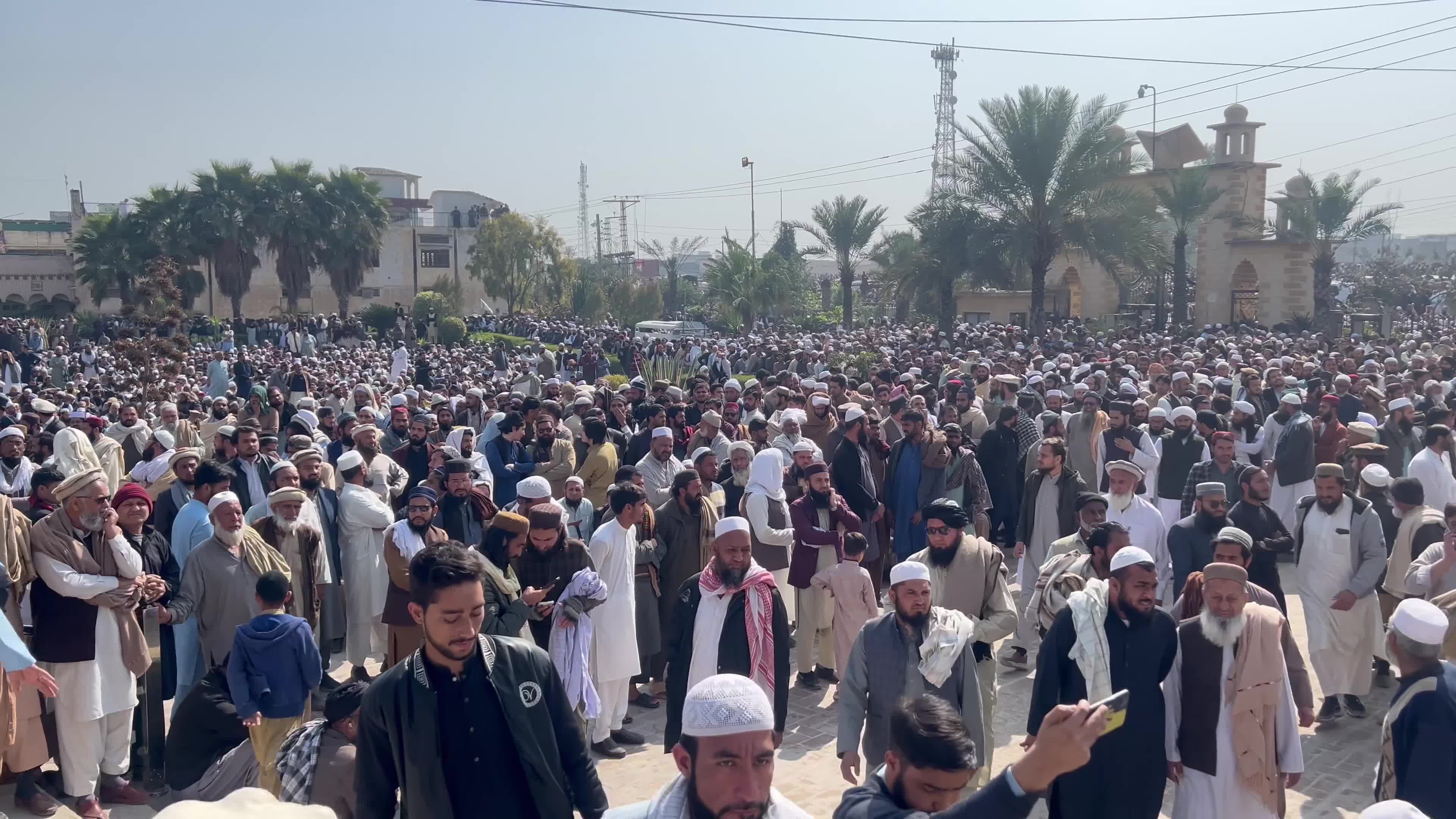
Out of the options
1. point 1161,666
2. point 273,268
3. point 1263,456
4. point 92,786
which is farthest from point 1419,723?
point 273,268

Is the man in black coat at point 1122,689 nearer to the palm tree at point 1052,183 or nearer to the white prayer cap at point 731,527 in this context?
the white prayer cap at point 731,527

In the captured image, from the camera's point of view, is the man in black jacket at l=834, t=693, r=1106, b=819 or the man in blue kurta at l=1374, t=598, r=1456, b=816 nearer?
the man in black jacket at l=834, t=693, r=1106, b=819

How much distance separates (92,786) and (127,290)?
3721 centimetres

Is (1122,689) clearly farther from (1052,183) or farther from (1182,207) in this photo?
(1182,207)

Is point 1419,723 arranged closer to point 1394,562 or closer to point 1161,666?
point 1161,666

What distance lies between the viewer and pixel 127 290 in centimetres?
3781

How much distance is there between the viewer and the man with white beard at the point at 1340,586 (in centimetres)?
619

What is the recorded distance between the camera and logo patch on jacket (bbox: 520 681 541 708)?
2.96 meters

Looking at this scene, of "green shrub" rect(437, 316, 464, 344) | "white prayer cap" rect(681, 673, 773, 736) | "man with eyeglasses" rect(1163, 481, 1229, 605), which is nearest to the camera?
"white prayer cap" rect(681, 673, 773, 736)

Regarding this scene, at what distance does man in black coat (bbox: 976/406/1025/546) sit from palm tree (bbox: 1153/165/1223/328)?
2346 centimetres

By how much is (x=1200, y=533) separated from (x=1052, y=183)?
63.4 ft

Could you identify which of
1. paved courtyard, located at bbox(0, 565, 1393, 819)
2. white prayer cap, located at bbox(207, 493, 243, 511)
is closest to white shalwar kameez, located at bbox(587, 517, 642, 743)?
paved courtyard, located at bbox(0, 565, 1393, 819)

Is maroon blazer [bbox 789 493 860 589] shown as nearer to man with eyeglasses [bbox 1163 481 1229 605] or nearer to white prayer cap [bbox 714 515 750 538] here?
white prayer cap [bbox 714 515 750 538]

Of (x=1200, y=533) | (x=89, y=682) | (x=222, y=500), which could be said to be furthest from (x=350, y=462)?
(x=1200, y=533)
